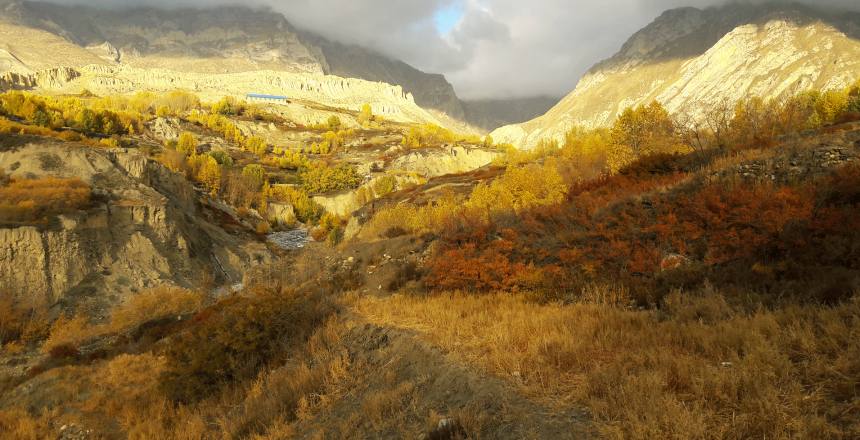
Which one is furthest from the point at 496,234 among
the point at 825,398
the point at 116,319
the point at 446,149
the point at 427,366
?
the point at 446,149

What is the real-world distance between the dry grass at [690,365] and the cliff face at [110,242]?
94.9 ft

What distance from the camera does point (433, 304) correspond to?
A: 37.4ft

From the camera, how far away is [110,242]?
29141mm

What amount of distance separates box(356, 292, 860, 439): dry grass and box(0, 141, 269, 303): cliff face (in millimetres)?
28913

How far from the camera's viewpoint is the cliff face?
979 inches

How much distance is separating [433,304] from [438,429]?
6.23m

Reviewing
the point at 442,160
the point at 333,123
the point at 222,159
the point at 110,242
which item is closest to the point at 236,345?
the point at 110,242

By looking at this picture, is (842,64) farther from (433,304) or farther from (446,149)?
(433,304)

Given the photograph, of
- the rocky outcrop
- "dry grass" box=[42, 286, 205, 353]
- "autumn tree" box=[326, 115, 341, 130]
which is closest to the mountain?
"autumn tree" box=[326, 115, 341, 130]

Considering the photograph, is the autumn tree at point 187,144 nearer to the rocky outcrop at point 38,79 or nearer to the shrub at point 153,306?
the shrub at point 153,306

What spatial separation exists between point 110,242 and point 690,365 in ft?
117

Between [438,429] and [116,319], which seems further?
[116,319]

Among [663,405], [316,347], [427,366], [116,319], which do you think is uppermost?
[663,405]

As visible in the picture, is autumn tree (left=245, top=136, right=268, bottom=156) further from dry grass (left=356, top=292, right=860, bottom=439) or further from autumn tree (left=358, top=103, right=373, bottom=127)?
dry grass (left=356, top=292, right=860, bottom=439)
